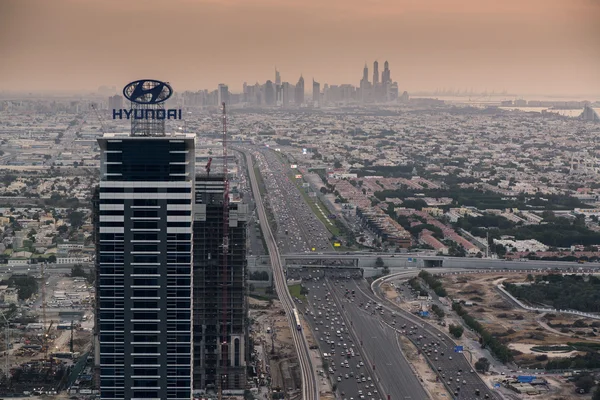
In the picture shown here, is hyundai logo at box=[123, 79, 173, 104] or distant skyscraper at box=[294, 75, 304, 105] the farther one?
distant skyscraper at box=[294, 75, 304, 105]

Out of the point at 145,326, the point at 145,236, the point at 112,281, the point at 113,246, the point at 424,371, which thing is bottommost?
the point at 424,371

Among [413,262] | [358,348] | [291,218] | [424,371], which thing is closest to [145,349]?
[424,371]

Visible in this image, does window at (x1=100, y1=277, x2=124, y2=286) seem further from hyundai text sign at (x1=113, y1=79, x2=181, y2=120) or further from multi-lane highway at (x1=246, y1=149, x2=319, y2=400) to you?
multi-lane highway at (x1=246, y1=149, x2=319, y2=400)

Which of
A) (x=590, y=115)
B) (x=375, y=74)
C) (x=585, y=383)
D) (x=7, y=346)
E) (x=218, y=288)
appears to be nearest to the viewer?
(x=218, y=288)

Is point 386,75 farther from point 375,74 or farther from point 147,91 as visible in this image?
point 147,91

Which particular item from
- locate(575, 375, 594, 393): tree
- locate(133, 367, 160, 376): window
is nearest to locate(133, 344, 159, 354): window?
locate(133, 367, 160, 376): window

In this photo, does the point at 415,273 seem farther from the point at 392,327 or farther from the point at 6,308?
the point at 6,308
